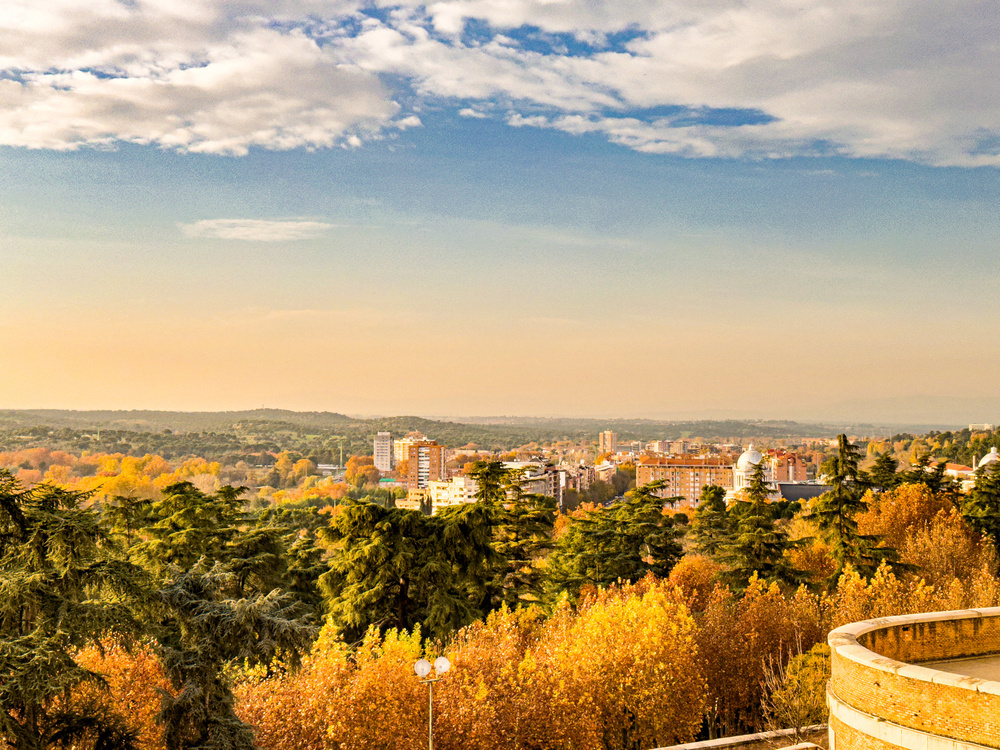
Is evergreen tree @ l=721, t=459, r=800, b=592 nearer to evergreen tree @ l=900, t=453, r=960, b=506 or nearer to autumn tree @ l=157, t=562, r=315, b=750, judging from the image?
evergreen tree @ l=900, t=453, r=960, b=506

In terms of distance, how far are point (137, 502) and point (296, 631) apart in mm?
15272

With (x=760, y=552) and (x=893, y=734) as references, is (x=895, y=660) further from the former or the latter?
(x=760, y=552)

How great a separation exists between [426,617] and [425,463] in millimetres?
166398

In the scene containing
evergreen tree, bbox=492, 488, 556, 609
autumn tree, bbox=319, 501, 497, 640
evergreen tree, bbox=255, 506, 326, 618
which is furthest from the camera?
evergreen tree, bbox=255, 506, 326, 618

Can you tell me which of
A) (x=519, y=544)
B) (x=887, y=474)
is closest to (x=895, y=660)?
(x=519, y=544)

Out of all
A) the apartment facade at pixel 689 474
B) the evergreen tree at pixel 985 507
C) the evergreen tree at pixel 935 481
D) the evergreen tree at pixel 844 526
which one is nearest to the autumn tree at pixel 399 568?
the evergreen tree at pixel 844 526

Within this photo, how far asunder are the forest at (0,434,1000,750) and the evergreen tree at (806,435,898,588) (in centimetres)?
8

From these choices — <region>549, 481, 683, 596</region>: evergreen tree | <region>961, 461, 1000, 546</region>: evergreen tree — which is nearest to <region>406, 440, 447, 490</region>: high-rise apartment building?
<region>961, 461, 1000, 546</region>: evergreen tree

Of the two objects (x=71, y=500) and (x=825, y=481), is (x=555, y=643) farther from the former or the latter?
(x=825, y=481)

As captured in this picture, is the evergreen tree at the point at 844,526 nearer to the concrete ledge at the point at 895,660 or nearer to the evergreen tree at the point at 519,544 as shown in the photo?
the evergreen tree at the point at 519,544

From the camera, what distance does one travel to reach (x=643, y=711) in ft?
67.9

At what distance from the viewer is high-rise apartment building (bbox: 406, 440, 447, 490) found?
18812cm

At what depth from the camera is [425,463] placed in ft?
626

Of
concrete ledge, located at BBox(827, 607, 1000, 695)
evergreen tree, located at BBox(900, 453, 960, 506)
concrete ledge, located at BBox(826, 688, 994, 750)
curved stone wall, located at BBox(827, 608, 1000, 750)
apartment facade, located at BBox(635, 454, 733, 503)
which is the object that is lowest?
apartment facade, located at BBox(635, 454, 733, 503)
